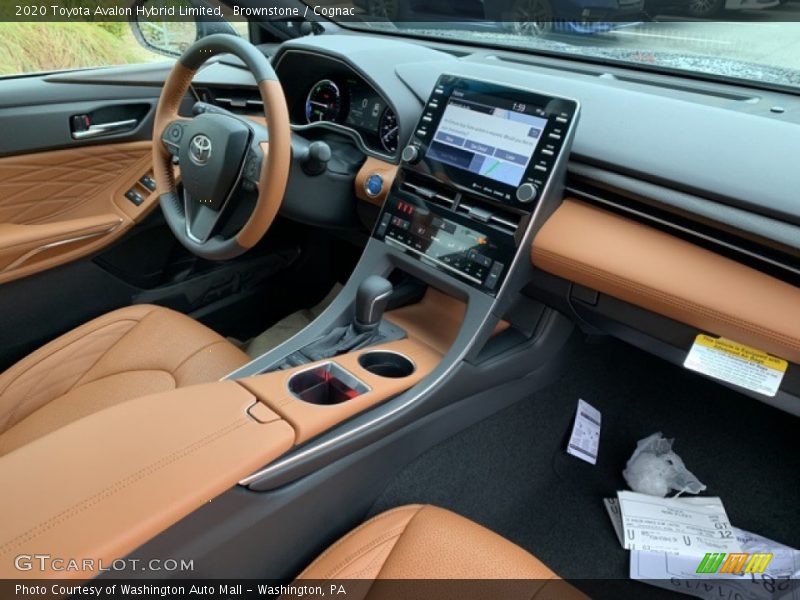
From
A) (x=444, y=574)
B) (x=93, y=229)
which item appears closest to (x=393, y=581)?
(x=444, y=574)

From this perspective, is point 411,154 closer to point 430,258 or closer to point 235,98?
point 430,258

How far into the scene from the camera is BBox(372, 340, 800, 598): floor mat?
4.74 feet

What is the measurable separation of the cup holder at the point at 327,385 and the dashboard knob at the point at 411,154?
0.51 meters

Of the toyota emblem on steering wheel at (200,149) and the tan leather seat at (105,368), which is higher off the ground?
the toyota emblem on steering wheel at (200,149)

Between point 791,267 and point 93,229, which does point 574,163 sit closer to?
point 791,267

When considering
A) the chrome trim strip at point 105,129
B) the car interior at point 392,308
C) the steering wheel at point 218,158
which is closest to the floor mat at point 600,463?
the car interior at point 392,308

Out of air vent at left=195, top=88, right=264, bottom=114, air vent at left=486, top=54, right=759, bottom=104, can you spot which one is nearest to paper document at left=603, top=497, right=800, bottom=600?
air vent at left=486, top=54, right=759, bottom=104

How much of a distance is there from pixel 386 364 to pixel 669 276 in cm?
55

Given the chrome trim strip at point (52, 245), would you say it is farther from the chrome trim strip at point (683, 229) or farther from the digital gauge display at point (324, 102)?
the chrome trim strip at point (683, 229)

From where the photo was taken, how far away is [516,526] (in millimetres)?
1526

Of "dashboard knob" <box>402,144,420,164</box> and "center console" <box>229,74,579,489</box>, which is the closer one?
"center console" <box>229,74,579,489</box>

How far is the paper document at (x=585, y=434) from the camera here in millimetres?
1700

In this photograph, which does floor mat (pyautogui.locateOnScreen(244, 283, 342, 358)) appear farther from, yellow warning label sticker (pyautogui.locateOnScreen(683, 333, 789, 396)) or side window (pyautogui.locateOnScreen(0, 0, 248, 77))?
yellow warning label sticker (pyautogui.locateOnScreen(683, 333, 789, 396))

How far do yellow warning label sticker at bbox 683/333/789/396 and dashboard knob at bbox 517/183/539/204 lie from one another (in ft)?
1.33
